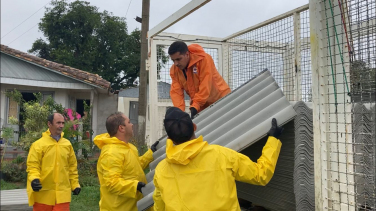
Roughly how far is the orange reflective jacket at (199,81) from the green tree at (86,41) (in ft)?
80.3

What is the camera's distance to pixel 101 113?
16297mm

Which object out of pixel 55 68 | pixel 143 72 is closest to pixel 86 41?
pixel 55 68

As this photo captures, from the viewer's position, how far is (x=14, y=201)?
5.49 metres

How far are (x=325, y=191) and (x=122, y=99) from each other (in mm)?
22606

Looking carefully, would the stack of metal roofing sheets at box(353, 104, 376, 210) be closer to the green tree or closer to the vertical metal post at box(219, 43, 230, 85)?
the vertical metal post at box(219, 43, 230, 85)

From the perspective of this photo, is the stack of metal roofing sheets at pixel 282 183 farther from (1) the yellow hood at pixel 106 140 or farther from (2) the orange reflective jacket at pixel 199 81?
(1) the yellow hood at pixel 106 140

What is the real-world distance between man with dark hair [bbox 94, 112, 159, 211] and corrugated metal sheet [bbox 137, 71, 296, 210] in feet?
0.55

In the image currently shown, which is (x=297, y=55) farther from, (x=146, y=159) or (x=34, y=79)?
(x=34, y=79)

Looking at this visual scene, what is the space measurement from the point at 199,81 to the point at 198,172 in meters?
2.22

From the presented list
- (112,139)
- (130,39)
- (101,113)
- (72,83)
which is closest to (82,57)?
(130,39)

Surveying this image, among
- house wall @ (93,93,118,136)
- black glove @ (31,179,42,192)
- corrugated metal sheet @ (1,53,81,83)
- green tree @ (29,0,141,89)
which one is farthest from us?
green tree @ (29,0,141,89)

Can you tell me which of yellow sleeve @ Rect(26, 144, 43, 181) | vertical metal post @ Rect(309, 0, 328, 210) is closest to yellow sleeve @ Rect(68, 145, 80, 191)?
yellow sleeve @ Rect(26, 144, 43, 181)

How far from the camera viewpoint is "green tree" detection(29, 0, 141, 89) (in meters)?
28.5

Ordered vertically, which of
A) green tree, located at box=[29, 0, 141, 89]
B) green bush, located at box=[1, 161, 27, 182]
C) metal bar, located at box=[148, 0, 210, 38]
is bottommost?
green bush, located at box=[1, 161, 27, 182]
